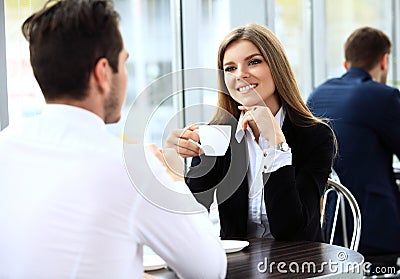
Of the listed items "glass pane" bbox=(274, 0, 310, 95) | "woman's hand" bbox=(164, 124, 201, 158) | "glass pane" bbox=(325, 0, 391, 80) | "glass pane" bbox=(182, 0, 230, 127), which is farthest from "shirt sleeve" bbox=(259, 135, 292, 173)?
"glass pane" bbox=(325, 0, 391, 80)

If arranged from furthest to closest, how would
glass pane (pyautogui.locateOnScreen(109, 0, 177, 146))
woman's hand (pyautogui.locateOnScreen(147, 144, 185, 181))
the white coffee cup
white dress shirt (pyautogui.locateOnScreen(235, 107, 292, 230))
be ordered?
glass pane (pyautogui.locateOnScreen(109, 0, 177, 146)) < white dress shirt (pyautogui.locateOnScreen(235, 107, 292, 230)) < the white coffee cup < woman's hand (pyautogui.locateOnScreen(147, 144, 185, 181))

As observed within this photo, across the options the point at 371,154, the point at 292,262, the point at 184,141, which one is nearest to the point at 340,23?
the point at 371,154

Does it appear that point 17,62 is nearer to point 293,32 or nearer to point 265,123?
point 265,123

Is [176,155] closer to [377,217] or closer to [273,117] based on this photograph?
[273,117]

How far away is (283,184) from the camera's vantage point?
77.3 inches

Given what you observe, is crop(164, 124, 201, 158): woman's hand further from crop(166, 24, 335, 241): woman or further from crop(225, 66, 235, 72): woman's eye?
crop(225, 66, 235, 72): woman's eye

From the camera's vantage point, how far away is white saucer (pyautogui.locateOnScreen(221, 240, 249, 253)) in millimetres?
1773

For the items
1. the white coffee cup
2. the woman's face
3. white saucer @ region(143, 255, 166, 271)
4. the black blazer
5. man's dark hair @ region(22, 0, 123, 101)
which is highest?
man's dark hair @ region(22, 0, 123, 101)

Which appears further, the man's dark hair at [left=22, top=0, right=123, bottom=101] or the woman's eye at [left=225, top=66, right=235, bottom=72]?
the woman's eye at [left=225, top=66, right=235, bottom=72]

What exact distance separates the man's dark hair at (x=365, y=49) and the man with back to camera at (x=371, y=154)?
0.63 ft

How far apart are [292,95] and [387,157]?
48.8 inches

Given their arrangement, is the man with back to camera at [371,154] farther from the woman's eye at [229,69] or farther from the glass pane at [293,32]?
the glass pane at [293,32]

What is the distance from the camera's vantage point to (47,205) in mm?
1208

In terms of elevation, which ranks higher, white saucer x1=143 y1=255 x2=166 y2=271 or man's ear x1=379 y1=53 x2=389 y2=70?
man's ear x1=379 y1=53 x2=389 y2=70
